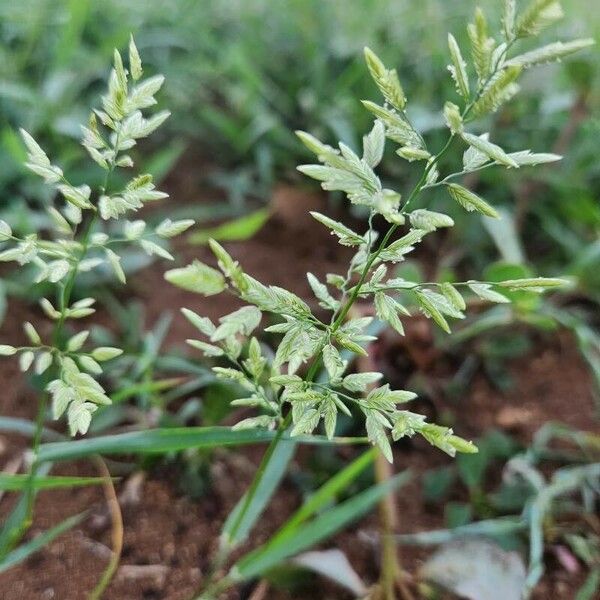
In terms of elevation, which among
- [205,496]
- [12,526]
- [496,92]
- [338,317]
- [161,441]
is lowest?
[205,496]

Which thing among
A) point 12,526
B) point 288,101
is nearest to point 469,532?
point 12,526

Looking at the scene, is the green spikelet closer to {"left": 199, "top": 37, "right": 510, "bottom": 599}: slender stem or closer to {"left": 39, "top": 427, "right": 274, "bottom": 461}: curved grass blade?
{"left": 199, "top": 37, "right": 510, "bottom": 599}: slender stem

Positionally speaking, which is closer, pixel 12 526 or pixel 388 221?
pixel 388 221

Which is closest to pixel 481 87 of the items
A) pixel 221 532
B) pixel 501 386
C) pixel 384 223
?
pixel 221 532

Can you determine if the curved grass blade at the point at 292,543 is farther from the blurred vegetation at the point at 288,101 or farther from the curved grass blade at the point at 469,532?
the blurred vegetation at the point at 288,101

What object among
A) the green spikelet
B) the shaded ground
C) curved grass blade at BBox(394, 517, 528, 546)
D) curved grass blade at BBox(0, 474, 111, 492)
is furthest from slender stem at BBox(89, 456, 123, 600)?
the green spikelet

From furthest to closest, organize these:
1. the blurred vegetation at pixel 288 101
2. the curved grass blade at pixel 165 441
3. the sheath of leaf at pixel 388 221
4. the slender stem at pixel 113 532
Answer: the blurred vegetation at pixel 288 101 → the slender stem at pixel 113 532 → the curved grass blade at pixel 165 441 → the sheath of leaf at pixel 388 221

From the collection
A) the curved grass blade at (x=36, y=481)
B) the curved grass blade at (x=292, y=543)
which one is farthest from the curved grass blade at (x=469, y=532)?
the curved grass blade at (x=36, y=481)

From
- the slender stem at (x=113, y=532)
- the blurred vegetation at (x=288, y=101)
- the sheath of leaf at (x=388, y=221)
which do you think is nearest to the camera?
the sheath of leaf at (x=388, y=221)

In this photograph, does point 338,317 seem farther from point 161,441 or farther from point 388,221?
point 161,441
